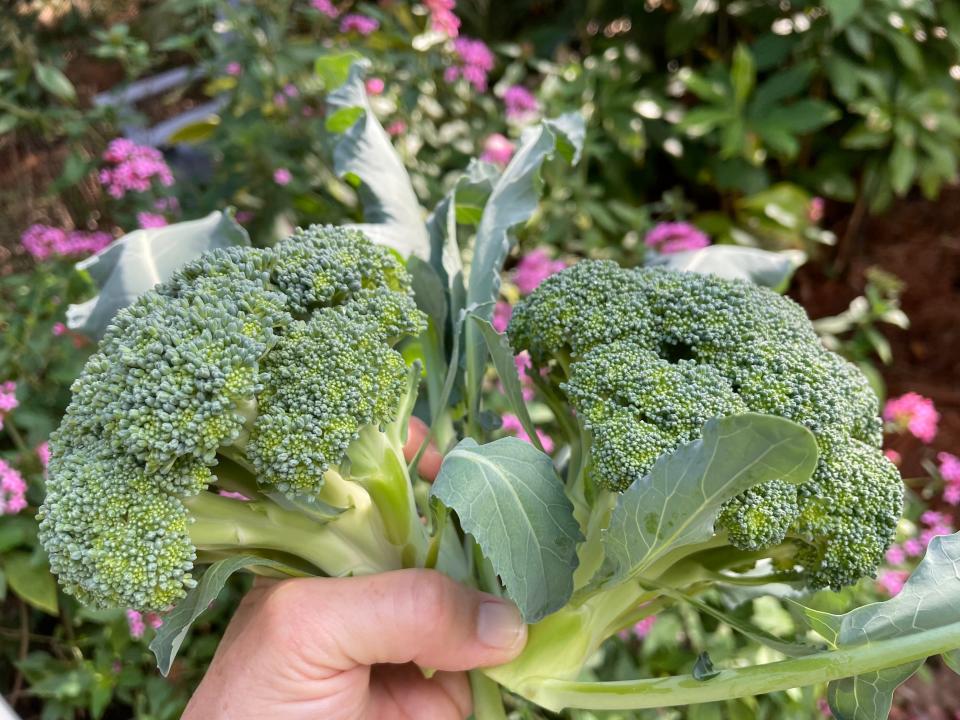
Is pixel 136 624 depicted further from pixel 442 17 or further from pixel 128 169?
pixel 442 17

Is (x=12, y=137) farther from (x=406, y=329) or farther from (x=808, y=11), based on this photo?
(x=808, y=11)

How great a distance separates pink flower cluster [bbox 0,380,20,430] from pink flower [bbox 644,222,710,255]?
3.43 feet

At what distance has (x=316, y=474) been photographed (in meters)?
0.59

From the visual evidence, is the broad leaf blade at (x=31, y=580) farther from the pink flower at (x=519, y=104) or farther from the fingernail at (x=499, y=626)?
the pink flower at (x=519, y=104)

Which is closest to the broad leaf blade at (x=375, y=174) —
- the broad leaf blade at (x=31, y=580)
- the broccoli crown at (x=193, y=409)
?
the broccoli crown at (x=193, y=409)

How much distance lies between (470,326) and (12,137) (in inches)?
55.8

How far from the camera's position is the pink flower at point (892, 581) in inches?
38.5

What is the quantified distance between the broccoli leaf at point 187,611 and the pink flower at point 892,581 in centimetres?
84

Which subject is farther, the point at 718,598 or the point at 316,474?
the point at 718,598

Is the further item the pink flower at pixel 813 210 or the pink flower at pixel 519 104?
the pink flower at pixel 813 210

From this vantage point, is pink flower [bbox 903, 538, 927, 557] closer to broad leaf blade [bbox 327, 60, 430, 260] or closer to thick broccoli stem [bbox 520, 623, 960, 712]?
thick broccoli stem [bbox 520, 623, 960, 712]

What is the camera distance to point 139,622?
0.90 metres

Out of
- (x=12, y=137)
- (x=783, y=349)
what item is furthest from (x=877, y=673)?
(x=12, y=137)

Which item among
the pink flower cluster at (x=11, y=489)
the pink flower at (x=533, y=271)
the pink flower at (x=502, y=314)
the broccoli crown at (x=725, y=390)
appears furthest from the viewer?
the pink flower at (x=533, y=271)
